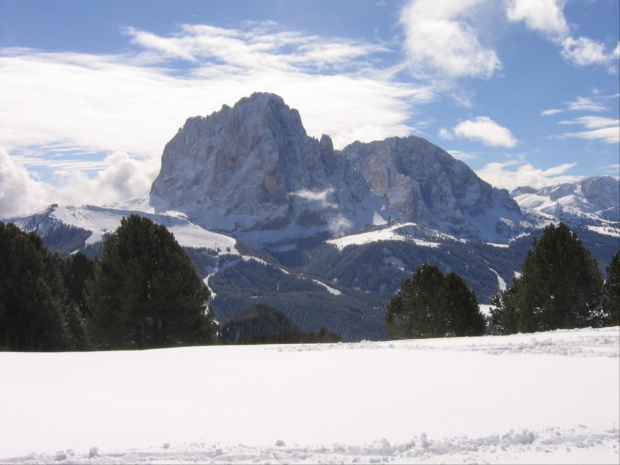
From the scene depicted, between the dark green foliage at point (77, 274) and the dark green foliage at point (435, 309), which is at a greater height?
the dark green foliage at point (77, 274)

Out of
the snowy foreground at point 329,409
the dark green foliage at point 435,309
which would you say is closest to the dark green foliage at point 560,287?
the dark green foliage at point 435,309

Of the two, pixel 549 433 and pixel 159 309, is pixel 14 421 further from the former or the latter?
pixel 159 309

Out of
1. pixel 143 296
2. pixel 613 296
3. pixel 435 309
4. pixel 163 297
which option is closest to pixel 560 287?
pixel 613 296

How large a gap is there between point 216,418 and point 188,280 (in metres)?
21.9

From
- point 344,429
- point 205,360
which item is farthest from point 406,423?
point 205,360

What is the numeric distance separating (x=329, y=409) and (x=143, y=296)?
21855 millimetres

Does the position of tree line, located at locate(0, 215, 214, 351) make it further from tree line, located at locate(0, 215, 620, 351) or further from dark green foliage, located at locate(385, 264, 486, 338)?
dark green foliage, located at locate(385, 264, 486, 338)

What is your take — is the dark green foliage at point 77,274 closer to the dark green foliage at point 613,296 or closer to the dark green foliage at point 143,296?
the dark green foliage at point 143,296

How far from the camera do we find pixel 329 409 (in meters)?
11.5

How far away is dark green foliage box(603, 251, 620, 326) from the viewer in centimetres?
3553

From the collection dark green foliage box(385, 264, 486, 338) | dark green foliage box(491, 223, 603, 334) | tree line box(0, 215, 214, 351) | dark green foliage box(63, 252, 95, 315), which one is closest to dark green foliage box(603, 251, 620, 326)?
dark green foliage box(491, 223, 603, 334)

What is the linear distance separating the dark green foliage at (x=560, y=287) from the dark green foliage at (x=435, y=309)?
12.5ft

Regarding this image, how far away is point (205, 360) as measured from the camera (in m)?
18.1

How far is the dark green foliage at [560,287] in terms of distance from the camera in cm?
3716
